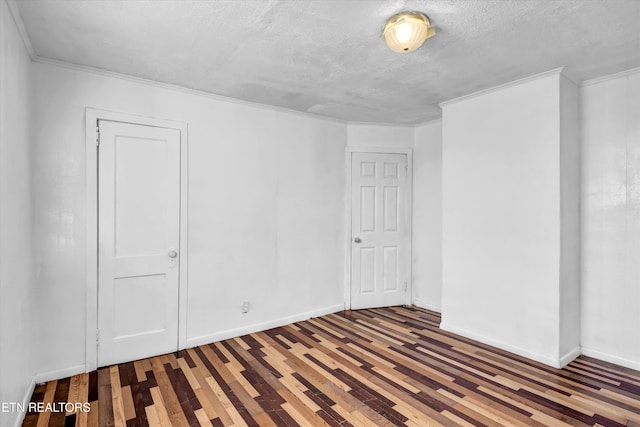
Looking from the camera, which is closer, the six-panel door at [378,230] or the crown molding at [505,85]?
the crown molding at [505,85]

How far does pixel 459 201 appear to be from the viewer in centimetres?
382

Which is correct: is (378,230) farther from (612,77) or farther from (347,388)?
(612,77)

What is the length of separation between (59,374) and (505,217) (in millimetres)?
4202

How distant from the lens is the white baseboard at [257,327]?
11.5 feet

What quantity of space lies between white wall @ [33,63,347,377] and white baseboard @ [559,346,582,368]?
2.51 meters

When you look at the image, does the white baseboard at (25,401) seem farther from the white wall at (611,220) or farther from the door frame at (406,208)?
the white wall at (611,220)

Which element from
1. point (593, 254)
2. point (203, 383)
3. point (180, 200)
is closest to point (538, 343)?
point (593, 254)

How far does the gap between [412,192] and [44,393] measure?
4511 mm

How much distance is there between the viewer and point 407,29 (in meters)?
2.14

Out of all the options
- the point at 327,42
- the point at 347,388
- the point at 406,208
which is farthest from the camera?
the point at 406,208

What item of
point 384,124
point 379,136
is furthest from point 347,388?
point 384,124

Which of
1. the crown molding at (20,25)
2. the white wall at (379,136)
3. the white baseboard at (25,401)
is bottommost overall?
the white baseboard at (25,401)

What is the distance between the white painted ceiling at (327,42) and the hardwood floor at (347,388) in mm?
2608

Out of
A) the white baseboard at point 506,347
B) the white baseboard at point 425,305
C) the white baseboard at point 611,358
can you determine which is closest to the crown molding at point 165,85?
the white baseboard at point 425,305
